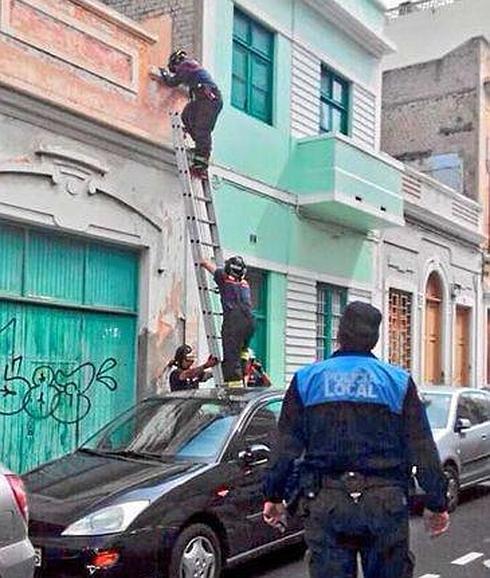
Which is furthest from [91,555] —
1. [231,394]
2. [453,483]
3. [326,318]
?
[326,318]

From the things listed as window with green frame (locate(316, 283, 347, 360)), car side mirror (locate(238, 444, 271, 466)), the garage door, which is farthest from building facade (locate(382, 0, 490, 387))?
car side mirror (locate(238, 444, 271, 466))

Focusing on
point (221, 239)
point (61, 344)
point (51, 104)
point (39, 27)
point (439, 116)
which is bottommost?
point (61, 344)

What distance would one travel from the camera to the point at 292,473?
14.2 ft

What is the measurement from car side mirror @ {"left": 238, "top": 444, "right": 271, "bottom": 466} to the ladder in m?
3.68

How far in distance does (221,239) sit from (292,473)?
9511 mm

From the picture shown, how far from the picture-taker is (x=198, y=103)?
1259 cm

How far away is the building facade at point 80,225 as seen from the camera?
1059cm

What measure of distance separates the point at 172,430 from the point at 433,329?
49.9 ft

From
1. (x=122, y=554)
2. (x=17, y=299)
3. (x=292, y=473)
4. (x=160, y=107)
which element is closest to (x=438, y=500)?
(x=292, y=473)

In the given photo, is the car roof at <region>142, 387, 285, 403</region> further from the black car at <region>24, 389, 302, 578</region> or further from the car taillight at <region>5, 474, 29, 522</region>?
the car taillight at <region>5, 474, 29, 522</region>

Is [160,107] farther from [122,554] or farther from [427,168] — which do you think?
[427,168]

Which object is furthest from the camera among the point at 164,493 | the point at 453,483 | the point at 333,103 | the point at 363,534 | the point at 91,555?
the point at 333,103

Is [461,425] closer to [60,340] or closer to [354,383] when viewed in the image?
[60,340]

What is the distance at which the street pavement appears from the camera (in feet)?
25.3
